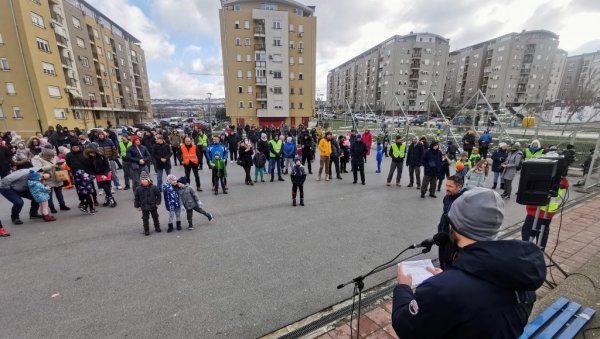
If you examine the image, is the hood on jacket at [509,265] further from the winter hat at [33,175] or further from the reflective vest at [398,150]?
the winter hat at [33,175]

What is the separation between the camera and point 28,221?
19.5 feet

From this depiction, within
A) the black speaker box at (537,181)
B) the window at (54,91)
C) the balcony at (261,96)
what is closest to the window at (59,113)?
the window at (54,91)

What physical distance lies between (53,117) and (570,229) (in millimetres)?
39994

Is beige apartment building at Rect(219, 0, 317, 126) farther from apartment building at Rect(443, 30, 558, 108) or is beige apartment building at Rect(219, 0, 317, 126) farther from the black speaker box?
apartment building at Rect(443, 30, 558, 108)

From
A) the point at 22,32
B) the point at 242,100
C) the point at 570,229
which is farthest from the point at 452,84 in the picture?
the point at 22,32

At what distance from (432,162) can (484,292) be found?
716 centimetres

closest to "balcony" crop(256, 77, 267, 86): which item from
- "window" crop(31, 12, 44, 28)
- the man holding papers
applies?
"window" crop(31, 12, 44, 28)

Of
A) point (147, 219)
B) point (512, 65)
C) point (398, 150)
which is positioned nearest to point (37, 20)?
point (147, 219)

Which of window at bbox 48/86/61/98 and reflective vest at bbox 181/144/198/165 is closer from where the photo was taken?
reflective vest at bbox 181/144/198/165

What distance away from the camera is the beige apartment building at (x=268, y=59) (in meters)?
37.8

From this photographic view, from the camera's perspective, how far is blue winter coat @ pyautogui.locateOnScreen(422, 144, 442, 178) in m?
7.52

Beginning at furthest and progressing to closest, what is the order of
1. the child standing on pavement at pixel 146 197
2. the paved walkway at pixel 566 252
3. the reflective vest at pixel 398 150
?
the reflective vest at pixel 398 150
the child standing on pavement at pixel 146 197
the paved walkway at pixel 566 252

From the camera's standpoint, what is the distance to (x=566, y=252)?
4.38 metres

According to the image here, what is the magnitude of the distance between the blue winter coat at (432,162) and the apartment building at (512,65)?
2397 inches
